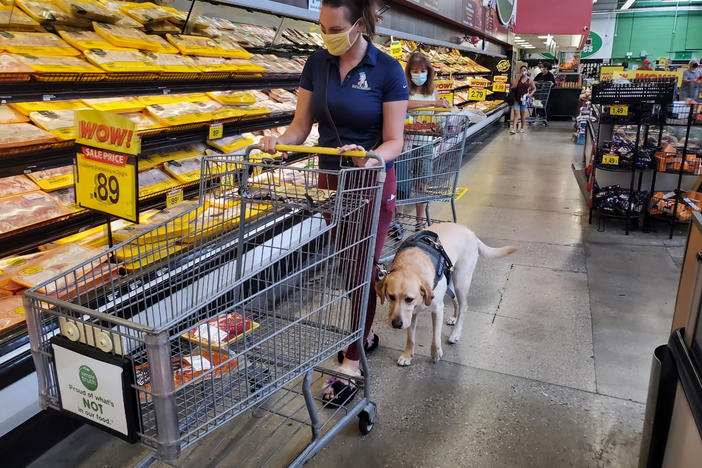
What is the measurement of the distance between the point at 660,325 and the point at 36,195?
12.0 ft

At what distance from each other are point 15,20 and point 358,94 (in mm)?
1818

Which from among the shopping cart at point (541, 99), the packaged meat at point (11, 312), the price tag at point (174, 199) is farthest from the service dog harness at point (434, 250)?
the shopping cart at point (541, 99)

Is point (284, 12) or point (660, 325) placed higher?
point (284, 12)

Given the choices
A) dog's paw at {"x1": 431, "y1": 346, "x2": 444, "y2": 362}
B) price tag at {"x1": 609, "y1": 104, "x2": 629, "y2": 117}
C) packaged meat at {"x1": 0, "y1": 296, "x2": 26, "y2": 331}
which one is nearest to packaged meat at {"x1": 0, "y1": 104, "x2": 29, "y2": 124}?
packaged meat at {"x1": 0, "y1": 296, "x2": 26, "y2": 331}

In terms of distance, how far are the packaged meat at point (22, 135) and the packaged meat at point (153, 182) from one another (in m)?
0.71

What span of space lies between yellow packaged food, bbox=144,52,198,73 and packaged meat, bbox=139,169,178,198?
0.64 m

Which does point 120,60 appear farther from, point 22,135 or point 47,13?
point 22,135

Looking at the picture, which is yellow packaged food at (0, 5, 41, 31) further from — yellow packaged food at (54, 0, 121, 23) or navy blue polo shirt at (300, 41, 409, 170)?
navy blue polo shirt at (300, 41, 409, 170)

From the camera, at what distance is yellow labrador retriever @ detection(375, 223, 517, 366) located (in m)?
2.60

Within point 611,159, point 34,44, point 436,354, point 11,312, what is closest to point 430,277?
point 436,354

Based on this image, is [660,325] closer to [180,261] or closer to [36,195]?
[180,261]

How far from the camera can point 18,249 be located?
254cm

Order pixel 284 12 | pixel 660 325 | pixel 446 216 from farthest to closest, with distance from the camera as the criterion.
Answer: pixel 446 216, pixel 284 12, pixel 660 325

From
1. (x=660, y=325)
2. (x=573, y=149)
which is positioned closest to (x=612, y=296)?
(x=660, y=325)
